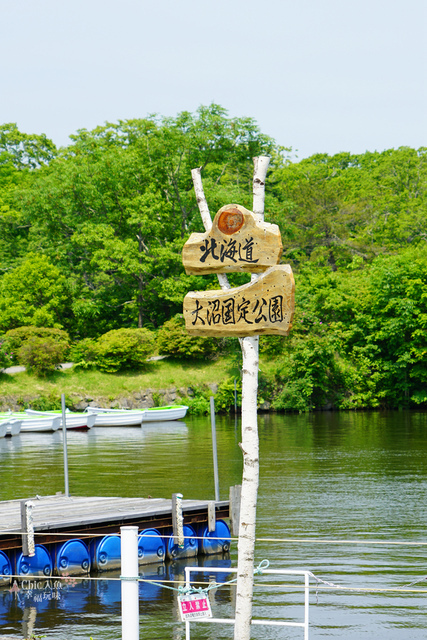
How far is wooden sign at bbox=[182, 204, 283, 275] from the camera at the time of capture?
7203 mm

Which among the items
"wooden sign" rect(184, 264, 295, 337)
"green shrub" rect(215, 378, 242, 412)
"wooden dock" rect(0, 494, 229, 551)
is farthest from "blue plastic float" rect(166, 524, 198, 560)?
"green shrub" rect(215, 378, 242, 412)

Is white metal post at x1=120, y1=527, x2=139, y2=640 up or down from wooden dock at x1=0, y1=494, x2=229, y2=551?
up

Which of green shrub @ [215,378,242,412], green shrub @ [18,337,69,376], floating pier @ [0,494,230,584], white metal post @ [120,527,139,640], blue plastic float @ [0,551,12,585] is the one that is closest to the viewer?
white metal post @ [120,527,139,640]

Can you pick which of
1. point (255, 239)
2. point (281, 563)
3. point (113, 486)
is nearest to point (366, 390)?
point (113, 486)

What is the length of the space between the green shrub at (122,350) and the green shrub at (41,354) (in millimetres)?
2559

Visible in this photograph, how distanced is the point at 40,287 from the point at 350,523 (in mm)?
40543

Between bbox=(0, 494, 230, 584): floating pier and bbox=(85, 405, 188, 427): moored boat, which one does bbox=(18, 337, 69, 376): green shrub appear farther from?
bbox=(0, 494, 230, 584): floating pier

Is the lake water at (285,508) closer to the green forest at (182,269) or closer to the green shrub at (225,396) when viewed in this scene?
the green shrub at (225,396)

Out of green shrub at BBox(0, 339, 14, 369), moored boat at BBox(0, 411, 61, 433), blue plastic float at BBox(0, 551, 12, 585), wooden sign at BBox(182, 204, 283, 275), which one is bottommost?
moored boat at BBox(0, 411, 61, 433)

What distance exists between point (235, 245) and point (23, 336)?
45.9 m

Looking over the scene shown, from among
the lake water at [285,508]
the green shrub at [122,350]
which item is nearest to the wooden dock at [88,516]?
the lake water at [285,508]

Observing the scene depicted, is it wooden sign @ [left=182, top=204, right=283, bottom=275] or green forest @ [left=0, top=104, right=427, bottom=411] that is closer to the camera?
wooden sign @ [left=182, top=204, right=283, bottom=275]

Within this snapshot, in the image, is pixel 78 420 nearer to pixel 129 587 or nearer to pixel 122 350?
pixel 122 350

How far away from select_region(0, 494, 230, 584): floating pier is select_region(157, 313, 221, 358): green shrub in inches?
1386
